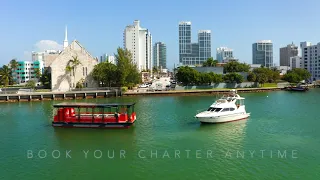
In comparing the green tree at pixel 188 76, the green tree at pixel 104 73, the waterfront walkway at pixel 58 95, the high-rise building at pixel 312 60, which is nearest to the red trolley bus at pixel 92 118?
the waterfront walkway at pixel 58 95

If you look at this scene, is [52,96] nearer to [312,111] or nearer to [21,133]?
[21,133]

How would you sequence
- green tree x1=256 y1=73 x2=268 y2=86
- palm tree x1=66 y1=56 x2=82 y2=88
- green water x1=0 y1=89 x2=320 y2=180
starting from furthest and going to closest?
green tree x1=256 y1=73 x2=268 y2=86
palm tree x1=66 y1=56 x2=82 y2=88
green water x1=0 y1=89 x2=320 y2=180

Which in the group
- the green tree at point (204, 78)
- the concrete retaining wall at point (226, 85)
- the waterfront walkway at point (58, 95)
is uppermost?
the green tree at point (204, 78)

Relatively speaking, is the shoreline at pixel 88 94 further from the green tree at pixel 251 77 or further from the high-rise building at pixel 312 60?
the high-rise building at pixel 312 60

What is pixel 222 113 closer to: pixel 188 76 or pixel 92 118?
pixel 92 118

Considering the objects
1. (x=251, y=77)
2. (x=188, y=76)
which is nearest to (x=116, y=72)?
(x=188, y=76)

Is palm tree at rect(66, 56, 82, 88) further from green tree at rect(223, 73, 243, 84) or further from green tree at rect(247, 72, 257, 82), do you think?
green tree at rect(247, 72, 257, 82)

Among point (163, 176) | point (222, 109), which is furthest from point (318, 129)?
point (163, 176)

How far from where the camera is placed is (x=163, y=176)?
22.5 meters

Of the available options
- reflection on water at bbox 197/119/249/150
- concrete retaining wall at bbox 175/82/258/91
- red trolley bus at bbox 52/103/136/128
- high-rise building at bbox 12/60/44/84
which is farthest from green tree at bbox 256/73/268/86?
high-rise building at bbox 12/60/44/84

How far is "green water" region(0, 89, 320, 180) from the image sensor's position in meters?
23.2

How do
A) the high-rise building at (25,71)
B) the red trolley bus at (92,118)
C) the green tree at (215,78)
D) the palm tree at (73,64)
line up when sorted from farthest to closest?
the high-rise building at (25,71), the green tree at (215,78), the palm tree at (73,64), the red trolley bus at (92,118)

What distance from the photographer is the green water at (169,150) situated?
23188 mm

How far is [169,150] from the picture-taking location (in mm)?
28359
